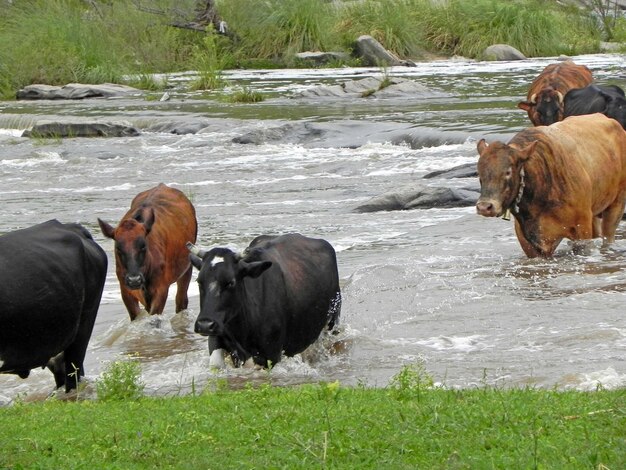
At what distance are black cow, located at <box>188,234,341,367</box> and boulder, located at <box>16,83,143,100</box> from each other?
2684cm

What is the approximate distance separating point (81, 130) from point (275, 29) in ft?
53.4

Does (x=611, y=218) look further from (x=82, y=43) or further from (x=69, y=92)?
(x=82, y=43)

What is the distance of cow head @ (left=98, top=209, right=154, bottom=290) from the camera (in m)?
11.5

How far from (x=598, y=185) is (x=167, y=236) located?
4509 mm

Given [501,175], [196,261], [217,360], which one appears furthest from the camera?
[501,175]

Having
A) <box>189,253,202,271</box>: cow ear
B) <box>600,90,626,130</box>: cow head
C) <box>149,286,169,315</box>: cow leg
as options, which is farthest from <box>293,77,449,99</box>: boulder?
<box>189,253,202,271</box>: cow ear

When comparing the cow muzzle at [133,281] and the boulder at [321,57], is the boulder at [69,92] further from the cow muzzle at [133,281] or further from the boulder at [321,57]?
the cow muzzle at [133,281]

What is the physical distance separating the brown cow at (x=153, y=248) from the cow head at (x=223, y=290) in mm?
2049

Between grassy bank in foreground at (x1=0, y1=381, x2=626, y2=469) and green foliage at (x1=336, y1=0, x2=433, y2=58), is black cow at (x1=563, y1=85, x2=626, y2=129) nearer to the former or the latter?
grassy bank in foreground at (x1=0, y1=381, x2=626, y2=469)

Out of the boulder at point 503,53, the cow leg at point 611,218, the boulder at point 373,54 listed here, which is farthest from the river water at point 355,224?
the boulder at point 503,53

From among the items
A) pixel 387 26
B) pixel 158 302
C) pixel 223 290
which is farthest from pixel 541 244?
pixel 387 26

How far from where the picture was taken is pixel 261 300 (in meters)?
9.73

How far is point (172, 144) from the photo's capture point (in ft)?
90.1

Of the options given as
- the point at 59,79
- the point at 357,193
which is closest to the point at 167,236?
the point at 357,193
